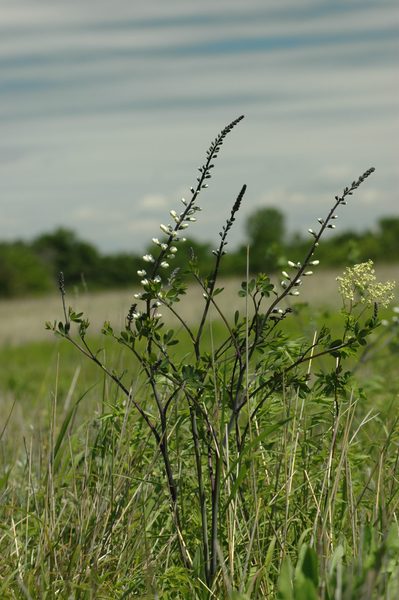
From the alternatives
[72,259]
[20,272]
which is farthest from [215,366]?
[72,259]

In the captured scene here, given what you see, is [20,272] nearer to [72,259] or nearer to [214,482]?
[72,259]

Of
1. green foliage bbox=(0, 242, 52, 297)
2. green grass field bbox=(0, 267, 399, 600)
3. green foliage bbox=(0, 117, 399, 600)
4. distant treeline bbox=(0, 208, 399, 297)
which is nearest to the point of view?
green grass field bbox=(0, 267, 399, 600)

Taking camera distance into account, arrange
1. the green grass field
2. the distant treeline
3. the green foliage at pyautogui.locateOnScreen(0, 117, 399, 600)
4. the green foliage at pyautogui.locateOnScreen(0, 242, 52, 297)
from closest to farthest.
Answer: the green grass field < the green foliage at pyautogui.locateOnScreen(0, 117, 399, 600) < the distant treeline < the green foliage at pyautogui.locateOnScreen(0, 242, 52, 297)

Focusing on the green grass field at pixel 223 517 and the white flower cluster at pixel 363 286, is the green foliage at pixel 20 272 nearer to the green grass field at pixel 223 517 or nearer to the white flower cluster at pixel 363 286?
the green grass field at pixel 223 517

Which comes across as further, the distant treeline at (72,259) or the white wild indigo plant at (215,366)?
the distant treeline at (72,259)

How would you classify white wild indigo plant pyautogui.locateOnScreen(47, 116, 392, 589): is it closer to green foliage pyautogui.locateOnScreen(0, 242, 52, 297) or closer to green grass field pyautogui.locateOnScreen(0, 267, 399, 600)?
green grass field pyautogui.locateOnScreen(0, 267, 399, 600)

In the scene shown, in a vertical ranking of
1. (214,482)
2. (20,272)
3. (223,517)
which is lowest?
(223,517)

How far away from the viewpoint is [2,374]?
43.9ft

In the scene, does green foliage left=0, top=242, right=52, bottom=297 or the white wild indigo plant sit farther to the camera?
green foliage left=0, top=242, right=52, bottom=297

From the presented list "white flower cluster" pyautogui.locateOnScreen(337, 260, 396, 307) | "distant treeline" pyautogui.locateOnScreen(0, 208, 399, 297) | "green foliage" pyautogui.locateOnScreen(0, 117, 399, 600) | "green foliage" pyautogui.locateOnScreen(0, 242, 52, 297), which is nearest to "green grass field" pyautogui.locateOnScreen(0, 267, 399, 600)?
"green foliage" pyautogui.locateOnScreen(0, 117, 399, 600)

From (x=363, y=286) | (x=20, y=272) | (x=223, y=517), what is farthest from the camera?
A: (x=20, y=272)

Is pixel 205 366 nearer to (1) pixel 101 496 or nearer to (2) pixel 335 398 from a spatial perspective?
A: (2) pixel 335 398

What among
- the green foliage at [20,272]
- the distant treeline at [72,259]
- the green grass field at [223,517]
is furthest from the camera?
the green foliage at [20,272]

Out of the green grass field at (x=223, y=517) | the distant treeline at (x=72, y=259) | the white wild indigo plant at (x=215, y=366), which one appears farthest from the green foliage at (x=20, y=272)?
the white wild indigo plant at (x=215, y=366)
